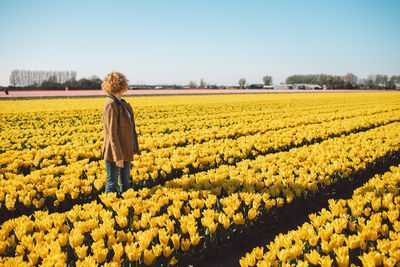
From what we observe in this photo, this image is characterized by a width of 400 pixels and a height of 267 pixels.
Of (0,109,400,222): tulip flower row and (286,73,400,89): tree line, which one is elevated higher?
(286,73,400,89): tree line

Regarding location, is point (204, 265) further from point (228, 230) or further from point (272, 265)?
point (272, 265)

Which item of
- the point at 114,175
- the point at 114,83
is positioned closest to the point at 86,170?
the point at 114,175

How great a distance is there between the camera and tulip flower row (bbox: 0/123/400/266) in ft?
7.41

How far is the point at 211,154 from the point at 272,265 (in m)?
4.23

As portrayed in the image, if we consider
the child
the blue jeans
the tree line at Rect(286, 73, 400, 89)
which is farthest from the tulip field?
the tree line at Rect(286, 73, 400, 89)

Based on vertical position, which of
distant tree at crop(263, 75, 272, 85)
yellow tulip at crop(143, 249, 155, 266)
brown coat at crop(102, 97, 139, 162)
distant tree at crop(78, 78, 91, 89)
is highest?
distant tree at crop(263, 75, 272, 85)

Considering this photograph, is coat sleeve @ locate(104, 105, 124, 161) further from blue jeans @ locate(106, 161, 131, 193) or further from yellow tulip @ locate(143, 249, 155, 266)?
yellow tulip @ locate(143, 249, 155, 266)

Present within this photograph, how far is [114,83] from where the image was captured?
3465 millimetres

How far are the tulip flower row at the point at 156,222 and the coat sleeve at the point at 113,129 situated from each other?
0.57 meters

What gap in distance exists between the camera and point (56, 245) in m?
2.21

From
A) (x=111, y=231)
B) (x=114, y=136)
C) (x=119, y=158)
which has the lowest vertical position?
(x=111, y=231)

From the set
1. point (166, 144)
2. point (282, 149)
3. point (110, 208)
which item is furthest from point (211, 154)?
point (110, 208)

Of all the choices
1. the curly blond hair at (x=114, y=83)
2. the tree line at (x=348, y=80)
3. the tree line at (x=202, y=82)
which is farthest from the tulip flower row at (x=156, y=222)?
the tree line at (x=348, y=80)

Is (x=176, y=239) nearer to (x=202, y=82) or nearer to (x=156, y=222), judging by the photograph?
(x=156, y=222)
